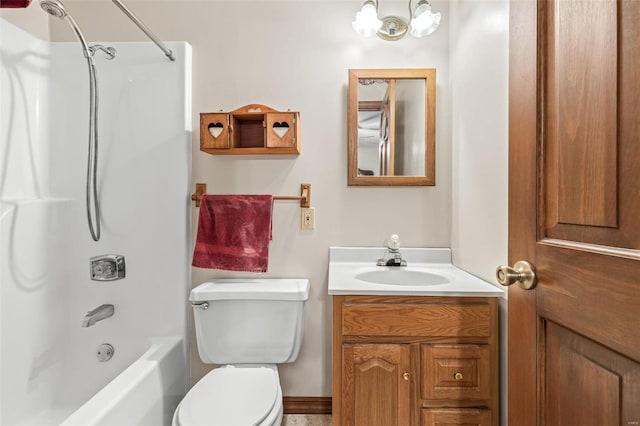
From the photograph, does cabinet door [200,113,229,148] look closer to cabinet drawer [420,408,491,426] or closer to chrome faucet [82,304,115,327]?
chrome faucet [82,304,115,327]

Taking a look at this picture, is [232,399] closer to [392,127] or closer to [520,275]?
[520,275]

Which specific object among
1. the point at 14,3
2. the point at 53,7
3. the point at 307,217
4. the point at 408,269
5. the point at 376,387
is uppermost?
the point at 53,7

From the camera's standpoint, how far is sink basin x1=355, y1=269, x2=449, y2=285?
1.60m

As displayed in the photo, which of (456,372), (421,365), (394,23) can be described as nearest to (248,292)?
(421,365)

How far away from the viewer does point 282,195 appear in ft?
5.82

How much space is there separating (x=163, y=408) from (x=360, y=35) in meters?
2.03

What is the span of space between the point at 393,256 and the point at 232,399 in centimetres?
96

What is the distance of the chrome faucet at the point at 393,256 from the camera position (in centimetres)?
167

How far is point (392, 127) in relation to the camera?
1716mm

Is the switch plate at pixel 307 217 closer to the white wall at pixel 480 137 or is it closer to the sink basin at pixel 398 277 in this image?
the sink basin at pixel 398 277

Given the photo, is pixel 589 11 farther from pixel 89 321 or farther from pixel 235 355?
pixel 89 321

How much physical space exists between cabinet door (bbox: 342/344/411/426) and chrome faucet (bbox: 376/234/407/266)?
492 mm

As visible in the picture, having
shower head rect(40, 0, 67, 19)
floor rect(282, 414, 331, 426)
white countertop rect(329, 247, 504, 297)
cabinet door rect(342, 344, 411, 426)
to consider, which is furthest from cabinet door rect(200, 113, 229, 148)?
floor rect(282, 414, 331, 426)

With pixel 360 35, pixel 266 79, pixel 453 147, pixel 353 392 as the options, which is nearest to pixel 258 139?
pixel 266 79
